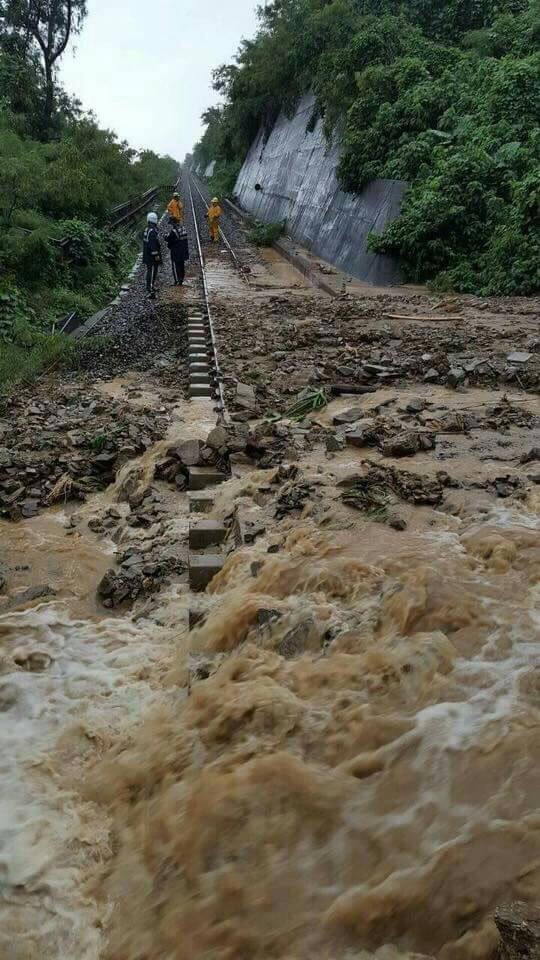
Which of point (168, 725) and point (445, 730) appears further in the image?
point (168, 725)

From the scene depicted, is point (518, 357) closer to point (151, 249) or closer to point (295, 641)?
point (295, 641)

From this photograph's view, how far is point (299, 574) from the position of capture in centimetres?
445

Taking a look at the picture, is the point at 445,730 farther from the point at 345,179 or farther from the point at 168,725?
the point at 345,179

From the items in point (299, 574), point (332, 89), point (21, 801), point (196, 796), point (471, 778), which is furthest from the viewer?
point (332, 89)

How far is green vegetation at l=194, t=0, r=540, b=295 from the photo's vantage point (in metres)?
14.7

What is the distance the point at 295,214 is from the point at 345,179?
22.2 feet

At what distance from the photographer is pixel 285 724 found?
335 centimetres

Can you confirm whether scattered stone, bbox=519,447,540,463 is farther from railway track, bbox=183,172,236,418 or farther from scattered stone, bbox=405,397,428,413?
railway track, bbox=183,172,236,418

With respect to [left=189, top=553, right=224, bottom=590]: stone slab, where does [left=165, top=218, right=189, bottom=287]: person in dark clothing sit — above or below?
above

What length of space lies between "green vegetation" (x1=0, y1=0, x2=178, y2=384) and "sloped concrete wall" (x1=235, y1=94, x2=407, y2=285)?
6.03 metres

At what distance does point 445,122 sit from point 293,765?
18.4m

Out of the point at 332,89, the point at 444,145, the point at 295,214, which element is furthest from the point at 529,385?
the point at 295,214

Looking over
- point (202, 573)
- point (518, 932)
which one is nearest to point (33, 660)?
point (202, 573)

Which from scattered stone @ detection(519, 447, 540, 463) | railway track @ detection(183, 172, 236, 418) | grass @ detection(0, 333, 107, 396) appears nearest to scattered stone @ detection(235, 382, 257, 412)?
railway track @ detection(183, 172, 236, 418)
